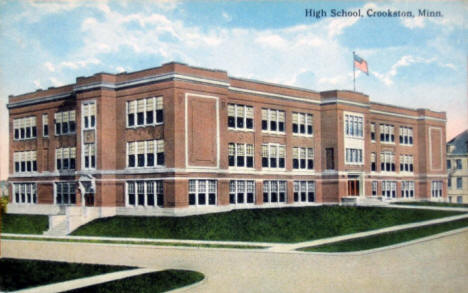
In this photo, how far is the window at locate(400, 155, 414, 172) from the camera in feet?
211

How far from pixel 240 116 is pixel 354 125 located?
1270 centimetres

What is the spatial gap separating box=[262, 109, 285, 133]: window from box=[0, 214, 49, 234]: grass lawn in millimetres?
18757

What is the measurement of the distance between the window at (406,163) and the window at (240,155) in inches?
885

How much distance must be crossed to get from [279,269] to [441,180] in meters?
47.8

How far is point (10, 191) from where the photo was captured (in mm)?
53469

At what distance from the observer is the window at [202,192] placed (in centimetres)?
4225

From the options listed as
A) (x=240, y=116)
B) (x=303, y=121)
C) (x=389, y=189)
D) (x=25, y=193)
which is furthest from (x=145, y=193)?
(x=389, y=189)

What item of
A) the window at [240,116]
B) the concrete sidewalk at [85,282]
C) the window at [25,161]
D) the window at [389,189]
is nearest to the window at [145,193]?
the window at [240,116]

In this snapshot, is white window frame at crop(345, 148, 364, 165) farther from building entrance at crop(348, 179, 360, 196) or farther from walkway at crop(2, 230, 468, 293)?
walkway at crop(2, 230, 468, 293)

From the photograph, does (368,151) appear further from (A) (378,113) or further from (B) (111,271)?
(B) (111,271)

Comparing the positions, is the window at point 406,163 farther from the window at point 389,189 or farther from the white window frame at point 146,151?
the white window frame at point 146,151

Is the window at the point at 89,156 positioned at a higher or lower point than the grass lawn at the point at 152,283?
higher

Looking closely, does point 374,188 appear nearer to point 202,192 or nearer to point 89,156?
point 202,192

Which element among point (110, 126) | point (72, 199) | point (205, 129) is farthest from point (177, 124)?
point (72, 199)
